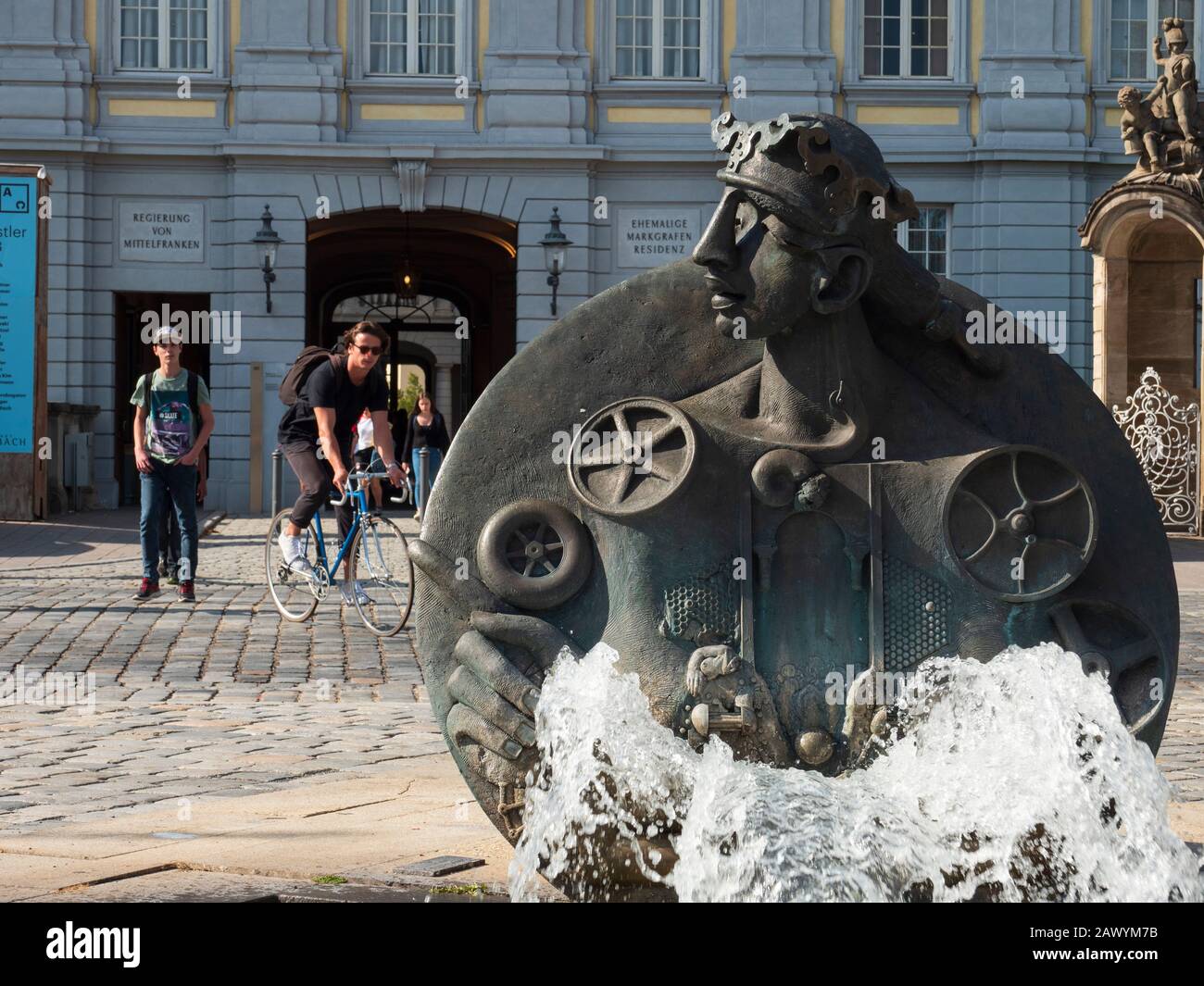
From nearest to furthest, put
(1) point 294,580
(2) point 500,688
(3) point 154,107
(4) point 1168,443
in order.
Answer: (2) point 500,688 < (1) point 294,580 < (4) point 1168,443 < (3) point 154,107

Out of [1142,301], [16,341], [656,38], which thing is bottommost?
[16,341]

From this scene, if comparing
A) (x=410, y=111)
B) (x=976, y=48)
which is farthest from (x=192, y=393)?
(x=976, y=48)

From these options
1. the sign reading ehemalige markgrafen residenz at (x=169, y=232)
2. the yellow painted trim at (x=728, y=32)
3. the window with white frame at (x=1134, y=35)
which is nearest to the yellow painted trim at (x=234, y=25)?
the sign reading ehemalige markgrafen residenz at (x=169, y=232)

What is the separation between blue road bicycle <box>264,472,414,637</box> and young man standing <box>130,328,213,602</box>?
3.52 feet

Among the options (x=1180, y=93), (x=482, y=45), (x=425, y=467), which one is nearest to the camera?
(x=1180, y=93)

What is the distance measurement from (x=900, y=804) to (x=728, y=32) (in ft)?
75.9

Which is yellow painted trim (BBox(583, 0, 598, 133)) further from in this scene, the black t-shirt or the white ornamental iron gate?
the black t-shirt

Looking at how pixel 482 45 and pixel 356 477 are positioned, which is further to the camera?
pixel 482 45

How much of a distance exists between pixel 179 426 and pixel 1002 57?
16.8m

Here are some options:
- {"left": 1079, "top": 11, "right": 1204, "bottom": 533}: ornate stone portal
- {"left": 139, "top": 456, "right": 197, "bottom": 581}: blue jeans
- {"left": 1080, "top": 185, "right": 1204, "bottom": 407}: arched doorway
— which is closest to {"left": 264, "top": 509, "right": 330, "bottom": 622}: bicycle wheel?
{"left": 139, "top": 456, "right": 197, "bottom": 581}: blue jeans

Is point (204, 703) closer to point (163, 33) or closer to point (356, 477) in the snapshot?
point (356, 477)

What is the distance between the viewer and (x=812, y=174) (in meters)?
3.77

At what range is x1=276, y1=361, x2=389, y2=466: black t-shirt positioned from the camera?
1051 cm

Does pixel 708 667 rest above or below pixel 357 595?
above
